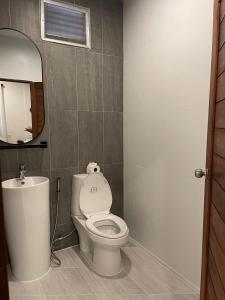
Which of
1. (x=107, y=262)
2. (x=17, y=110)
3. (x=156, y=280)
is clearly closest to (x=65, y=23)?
(x=17, y=110)

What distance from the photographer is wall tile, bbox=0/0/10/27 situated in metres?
1.88

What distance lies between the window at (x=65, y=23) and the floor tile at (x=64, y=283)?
2.09 m

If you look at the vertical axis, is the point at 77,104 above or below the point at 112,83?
below

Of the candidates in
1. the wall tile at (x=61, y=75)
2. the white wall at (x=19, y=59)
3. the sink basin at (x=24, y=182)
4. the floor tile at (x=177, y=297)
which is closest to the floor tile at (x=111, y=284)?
the floor tile at (x=177, y=297)

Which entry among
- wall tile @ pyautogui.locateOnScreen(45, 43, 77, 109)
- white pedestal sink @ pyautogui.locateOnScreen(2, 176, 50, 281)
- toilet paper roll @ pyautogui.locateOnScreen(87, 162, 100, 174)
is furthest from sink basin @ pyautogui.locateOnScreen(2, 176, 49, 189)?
wall tile @ pyautogui.locateOnScreen(45, 43, 77, 109)

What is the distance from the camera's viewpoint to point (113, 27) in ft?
7.77

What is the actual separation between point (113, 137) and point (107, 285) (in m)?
1.40

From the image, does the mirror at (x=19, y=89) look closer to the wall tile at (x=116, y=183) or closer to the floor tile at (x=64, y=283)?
the wall tile at (x=116, y=183)

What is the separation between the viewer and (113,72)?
2434 millimetres

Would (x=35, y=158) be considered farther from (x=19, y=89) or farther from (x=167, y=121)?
(x=167, y=121)

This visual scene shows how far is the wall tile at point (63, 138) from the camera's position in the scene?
2.18 m

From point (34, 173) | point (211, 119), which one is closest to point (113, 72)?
point (34, 173)

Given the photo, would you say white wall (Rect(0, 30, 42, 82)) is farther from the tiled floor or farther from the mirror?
the tiled floor

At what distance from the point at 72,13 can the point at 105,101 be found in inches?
34.4
